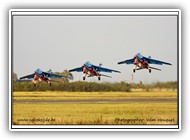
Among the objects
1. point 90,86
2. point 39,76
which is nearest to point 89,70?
point 90,86

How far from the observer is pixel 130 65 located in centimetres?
1148

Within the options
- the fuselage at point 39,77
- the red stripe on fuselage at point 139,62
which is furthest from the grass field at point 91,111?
the red stripe on fuselage at point 139,62

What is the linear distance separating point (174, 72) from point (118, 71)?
2.97 ft

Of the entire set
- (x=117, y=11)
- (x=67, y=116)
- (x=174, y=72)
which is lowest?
(x=67, y=116)

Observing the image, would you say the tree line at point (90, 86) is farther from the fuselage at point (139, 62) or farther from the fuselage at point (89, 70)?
the fuselage at point (139, 62)

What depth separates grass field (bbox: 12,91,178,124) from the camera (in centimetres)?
1136

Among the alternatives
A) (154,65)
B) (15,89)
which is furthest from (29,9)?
(154,65)

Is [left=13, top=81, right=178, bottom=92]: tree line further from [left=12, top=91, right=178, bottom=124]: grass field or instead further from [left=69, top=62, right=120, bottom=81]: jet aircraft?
[left=69, top=62, right=120, bottom=81]: jet aircraft

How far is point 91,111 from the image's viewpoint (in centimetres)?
1145

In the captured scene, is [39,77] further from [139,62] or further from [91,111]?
[139,62]

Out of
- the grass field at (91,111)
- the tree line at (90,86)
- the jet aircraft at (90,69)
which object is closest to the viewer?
the grass field at (91,111)

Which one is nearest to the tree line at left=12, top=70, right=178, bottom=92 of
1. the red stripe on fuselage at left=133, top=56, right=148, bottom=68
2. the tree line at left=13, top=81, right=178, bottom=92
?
the tree line at left=13, top=81, right=178, bottom=92

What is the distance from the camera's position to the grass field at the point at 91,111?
11359mm

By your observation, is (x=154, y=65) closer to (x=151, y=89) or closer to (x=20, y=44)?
(x=151, y=89)
